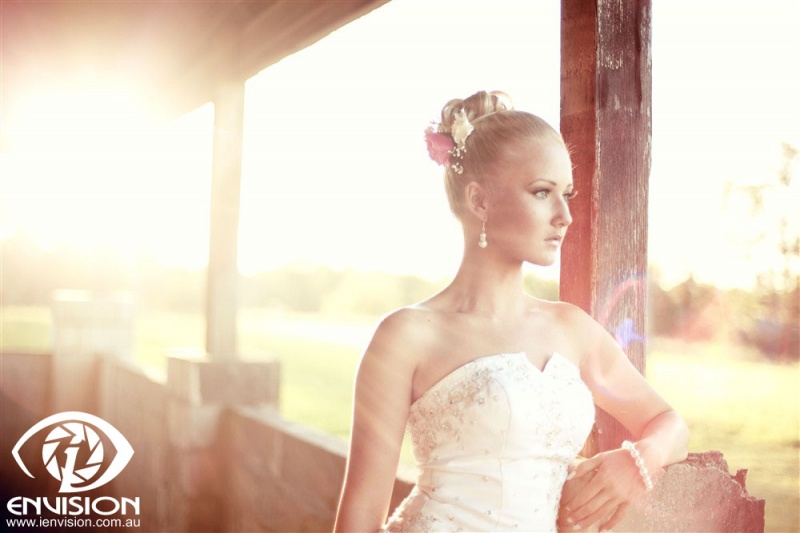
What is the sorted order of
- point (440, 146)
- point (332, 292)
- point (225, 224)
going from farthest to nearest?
point (332, 292)
point (225, 224)
point (440, 146)

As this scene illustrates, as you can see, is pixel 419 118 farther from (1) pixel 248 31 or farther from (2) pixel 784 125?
(2) pixel 784 125

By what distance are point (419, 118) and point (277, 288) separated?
3200 centimetres

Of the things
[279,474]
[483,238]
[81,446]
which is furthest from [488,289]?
[81,446]

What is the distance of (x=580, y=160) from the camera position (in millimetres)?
2158

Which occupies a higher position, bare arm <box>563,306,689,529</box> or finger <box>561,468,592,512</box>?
bare arm <box>563,306,689,529</box>

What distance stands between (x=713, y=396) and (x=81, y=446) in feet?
33.2

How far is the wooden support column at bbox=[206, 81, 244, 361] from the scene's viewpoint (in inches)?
220

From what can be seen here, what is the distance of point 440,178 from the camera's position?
225 centimetres

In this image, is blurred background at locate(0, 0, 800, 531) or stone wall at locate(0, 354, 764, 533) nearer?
stone wall at locate(0, 354, 764, 533)

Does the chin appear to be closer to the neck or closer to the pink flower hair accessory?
the neck

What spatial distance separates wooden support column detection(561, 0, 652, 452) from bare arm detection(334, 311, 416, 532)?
1.81ft

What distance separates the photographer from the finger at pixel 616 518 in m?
1.86

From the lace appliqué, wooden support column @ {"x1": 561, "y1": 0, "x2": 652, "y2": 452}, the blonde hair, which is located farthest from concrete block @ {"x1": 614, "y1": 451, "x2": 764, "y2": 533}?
the blonde hair

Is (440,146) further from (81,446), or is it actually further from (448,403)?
(81,446)
